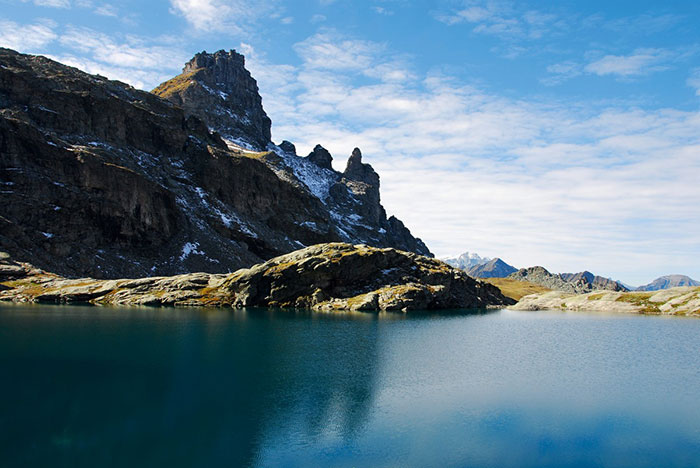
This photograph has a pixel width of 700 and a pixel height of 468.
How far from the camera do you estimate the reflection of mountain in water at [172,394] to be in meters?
28.3

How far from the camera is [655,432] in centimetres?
3384

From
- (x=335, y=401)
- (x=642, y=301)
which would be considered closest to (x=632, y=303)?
(x=642, y=301)

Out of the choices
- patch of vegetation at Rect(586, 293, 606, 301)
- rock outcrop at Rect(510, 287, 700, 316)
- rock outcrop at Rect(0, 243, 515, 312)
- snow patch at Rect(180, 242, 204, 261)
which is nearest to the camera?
rock outcrop at Rect(0, 243, 515, 312)

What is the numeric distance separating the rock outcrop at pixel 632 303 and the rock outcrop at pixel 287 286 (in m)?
53.1

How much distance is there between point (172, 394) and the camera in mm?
39625

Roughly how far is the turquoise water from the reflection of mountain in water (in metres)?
0.17

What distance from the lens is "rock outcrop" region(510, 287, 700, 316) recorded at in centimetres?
14475

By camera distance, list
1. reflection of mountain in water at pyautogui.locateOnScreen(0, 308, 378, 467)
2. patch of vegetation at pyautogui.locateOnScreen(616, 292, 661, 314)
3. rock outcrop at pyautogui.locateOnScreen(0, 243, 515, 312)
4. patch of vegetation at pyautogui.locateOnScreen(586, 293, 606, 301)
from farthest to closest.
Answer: patch of vegetation at pyautogui.locateOnScreen(586, 293, 606, 301) < patch of vegetation at pyautogui.locateOnScreen(616, 292, 661, 314) < rock outcrop at pyautogui.locateOnScreen(0, 243, 515, 312) < reflection of mountain in water at pyautogui.locateOnScreen(0, 308, 378, 467)

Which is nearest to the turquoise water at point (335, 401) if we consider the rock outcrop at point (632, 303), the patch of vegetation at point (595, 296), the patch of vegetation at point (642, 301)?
the rock outcrop at point (632, 303)

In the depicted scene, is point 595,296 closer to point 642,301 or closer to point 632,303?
point 632,303

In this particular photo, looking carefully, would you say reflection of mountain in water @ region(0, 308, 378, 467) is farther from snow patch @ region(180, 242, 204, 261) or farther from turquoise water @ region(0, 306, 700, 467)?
snow patch @ region(180, 242, 204, 261)

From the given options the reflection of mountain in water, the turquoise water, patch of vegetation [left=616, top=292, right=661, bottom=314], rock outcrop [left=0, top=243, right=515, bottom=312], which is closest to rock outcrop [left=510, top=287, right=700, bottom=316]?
patch of vegetation [left=616, top=292, right=661, bottom=314]

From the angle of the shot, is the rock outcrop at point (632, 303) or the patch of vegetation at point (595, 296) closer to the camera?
the rock outcrop at point (632, 303)

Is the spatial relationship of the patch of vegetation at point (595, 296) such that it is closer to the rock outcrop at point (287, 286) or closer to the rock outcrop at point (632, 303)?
the rock outcrop at point (632, 303)
